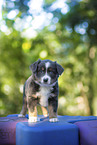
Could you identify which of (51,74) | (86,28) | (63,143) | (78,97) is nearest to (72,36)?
A: (86,28)

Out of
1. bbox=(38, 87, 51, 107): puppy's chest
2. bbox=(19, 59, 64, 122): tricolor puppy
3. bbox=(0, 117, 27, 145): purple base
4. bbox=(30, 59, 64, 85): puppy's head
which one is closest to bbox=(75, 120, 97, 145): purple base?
bbox=(19, 59, 64, 122): tricolor puppy

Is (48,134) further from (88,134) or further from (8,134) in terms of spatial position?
(8,134)

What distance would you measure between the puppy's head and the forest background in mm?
4707

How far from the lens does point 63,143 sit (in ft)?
7.74

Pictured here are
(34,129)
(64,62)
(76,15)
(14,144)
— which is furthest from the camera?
(64,62)

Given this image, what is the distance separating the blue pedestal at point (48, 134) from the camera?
2.25 metres

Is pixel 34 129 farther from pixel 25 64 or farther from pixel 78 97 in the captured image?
pixel 78 97

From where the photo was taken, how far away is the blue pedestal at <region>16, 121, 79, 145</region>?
7.39 ft

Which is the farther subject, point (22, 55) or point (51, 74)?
point (22, 55)

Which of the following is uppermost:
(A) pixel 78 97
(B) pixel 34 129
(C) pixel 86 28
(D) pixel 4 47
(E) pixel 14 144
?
(C) pixel 86 28

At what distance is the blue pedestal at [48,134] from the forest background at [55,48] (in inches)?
200

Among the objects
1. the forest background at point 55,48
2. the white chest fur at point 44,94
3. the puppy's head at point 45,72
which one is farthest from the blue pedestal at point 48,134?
the forest background at point 55,48

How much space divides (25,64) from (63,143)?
229 inches

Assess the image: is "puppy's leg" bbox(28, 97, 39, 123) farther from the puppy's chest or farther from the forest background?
the forest background
